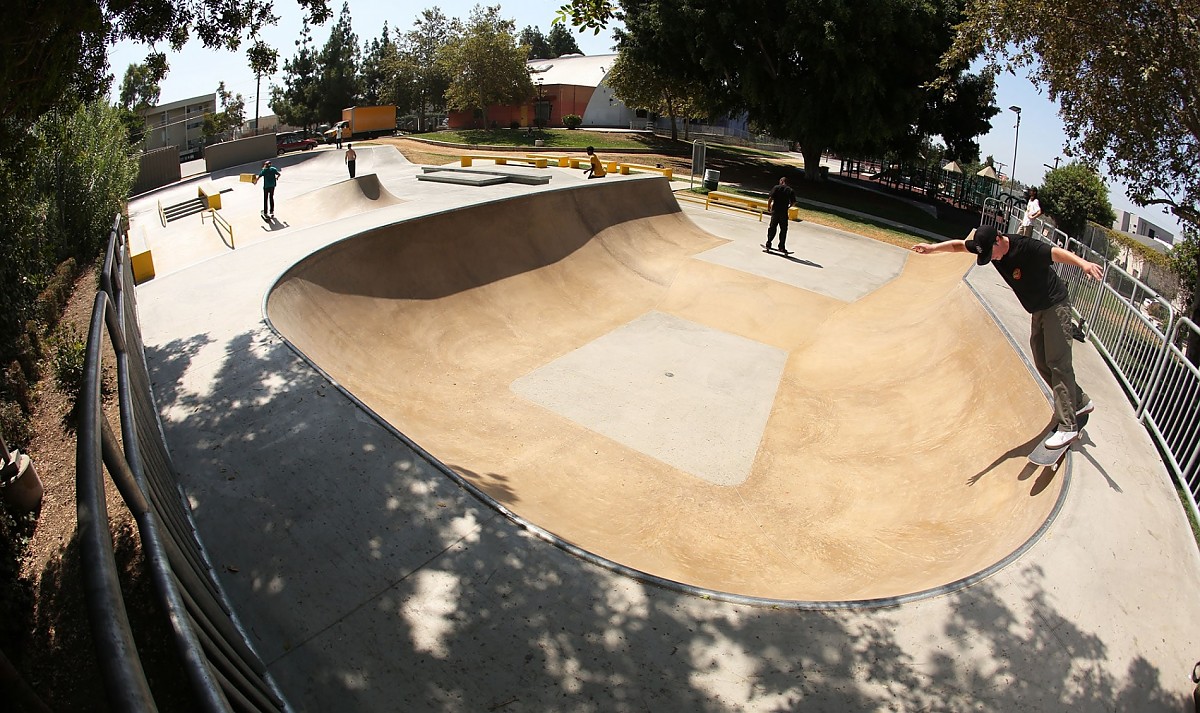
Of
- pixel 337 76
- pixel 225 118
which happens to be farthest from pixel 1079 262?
pixel 225 118

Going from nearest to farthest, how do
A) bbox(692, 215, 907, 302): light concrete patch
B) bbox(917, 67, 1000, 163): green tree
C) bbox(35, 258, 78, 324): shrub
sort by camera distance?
bbox(35, 258, 78, 324): shrub → bbox(692, 215, 907, 302): light concrete patch → bbox(917, 67, 1000, 163): green tree

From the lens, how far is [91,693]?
3.72 m

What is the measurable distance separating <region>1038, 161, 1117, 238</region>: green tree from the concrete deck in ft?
A: 88.0

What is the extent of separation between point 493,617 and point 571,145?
3761 cm

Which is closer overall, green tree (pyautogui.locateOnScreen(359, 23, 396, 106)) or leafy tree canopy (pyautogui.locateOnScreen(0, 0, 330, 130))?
leafy tree canopy (pyautogui.locateOnScreen(0, 0, 330, 130))

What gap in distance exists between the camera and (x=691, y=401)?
8852mm

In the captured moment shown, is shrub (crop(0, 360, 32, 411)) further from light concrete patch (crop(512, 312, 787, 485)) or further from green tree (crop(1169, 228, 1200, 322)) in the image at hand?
green tree (crop(1169, 228, 1200, 322))

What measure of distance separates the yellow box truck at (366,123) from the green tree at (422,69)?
1518cm

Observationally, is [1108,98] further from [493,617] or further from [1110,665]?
[493,617]

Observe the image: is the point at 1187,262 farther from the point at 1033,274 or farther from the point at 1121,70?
the point at 1033,274

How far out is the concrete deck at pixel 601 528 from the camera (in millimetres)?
3436

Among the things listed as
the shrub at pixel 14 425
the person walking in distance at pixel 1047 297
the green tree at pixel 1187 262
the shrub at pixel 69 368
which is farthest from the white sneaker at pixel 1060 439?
the green tree at pixel 1187 262

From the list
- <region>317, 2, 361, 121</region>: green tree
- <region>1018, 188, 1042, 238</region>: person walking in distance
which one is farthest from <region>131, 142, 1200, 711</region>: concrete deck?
<region>317, 2, 361, 121</region>: green tree

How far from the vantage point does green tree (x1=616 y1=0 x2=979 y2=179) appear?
2481 centimetres
